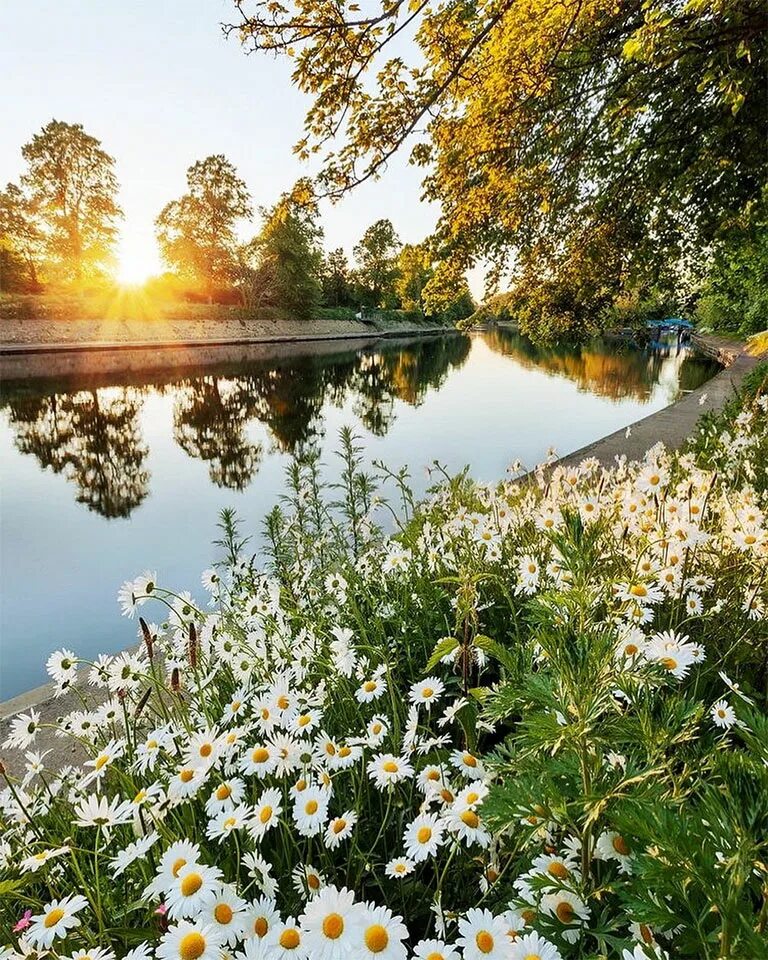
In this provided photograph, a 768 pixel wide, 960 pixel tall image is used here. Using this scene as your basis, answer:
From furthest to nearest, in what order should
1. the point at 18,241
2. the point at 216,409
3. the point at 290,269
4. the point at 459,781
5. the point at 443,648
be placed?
the point at 290,269 < the point at 18,241 < the point at 216,409 < the point at 443,648 < the point at 459,781

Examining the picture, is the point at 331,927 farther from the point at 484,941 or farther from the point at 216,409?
the point at 216,409

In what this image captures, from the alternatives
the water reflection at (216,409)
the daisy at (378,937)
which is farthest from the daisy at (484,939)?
the water reflection at (216,409)

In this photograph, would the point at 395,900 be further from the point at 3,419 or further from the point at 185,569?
the point at 3,419

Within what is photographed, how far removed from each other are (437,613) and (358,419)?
634 inches

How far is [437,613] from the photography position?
2586 mm

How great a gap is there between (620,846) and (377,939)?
51 centimetres

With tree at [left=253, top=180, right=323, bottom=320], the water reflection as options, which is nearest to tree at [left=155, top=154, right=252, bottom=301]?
tree at [left=253, top=180, right=323, bottom=320]

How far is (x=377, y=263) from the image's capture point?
91.9 m

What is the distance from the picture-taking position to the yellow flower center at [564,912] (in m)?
0.99

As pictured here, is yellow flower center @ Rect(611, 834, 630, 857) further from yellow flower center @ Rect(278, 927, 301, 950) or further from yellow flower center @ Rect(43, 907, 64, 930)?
yellow flower center @ Rect(43, 907, 64, 930)

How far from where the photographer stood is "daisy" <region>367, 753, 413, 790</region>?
4.80 feet

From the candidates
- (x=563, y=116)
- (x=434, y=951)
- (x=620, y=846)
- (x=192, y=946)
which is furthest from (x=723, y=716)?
(x=563, y=116)

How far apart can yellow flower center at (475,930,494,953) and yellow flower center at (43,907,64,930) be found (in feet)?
3.17

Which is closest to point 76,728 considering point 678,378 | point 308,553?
point 308,553
